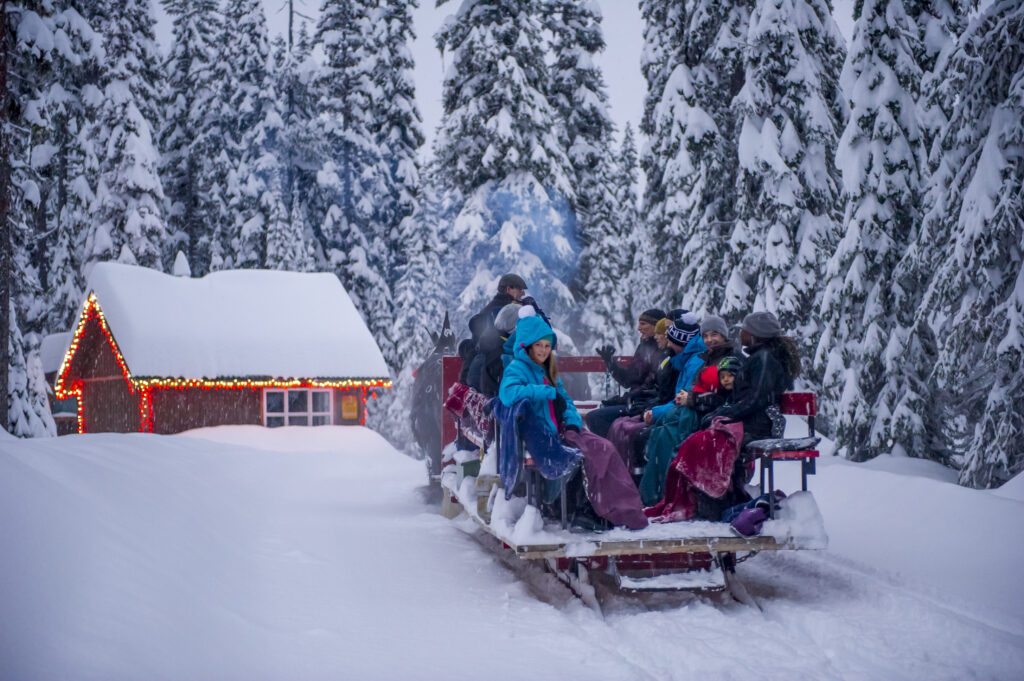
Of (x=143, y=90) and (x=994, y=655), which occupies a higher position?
(x=143, y=90)

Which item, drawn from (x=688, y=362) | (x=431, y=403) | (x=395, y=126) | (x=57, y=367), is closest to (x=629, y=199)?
(x=395, y=126)

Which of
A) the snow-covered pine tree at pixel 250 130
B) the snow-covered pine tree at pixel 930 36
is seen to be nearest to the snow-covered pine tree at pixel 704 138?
the snow-covered pine tree at pixel 930 36

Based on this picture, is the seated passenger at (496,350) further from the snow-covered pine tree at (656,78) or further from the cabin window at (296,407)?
the cabin window at (296,407)

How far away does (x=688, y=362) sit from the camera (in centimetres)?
750

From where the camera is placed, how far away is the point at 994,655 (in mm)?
4613

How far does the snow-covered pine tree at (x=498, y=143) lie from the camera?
23766 mm

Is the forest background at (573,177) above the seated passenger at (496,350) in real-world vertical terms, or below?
above

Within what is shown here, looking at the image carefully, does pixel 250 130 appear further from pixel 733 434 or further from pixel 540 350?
pixel 733 434

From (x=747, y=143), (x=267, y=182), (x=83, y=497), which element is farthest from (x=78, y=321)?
(x=83, y=497)

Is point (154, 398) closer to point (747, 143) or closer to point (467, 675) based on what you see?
point (747, 143)

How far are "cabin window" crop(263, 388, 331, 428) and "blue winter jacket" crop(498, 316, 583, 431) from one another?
19450mm

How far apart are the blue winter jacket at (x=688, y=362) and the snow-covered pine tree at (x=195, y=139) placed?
32.6 meters

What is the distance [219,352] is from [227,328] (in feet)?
3.51

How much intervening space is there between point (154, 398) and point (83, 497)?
19.3 m
